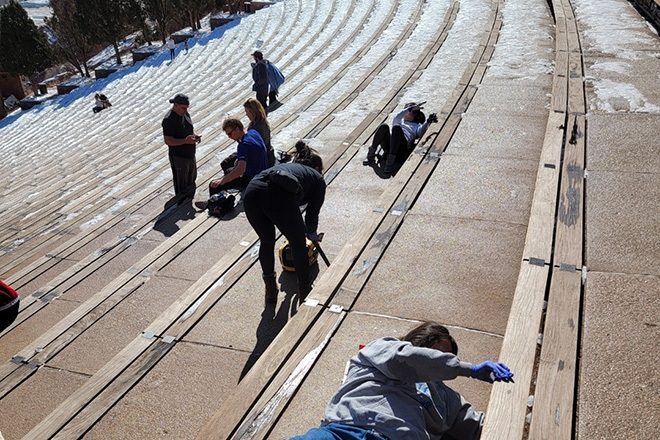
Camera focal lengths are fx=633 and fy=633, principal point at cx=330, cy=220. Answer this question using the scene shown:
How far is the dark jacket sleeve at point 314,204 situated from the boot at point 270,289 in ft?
1.76

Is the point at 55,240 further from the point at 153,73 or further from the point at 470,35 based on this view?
the point at 153,73

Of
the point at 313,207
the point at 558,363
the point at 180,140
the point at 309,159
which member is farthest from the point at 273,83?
the point at 558,363

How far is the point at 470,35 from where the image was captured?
15336 millimetres

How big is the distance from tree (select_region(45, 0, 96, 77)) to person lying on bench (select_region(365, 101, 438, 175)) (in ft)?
84.2

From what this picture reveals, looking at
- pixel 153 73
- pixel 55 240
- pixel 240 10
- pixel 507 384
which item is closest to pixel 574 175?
pixel 507 384

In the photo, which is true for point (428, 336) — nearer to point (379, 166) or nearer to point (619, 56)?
point (379, 166)

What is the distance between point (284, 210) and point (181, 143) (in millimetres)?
3886

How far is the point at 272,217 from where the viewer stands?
496 cm

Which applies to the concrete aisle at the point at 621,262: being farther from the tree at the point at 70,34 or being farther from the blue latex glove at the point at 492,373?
the tree at the point at 70,34

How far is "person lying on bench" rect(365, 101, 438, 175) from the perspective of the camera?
26.6 ft

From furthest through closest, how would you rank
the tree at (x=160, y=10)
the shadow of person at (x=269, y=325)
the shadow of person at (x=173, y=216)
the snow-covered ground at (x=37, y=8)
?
the snow-covered ground at (x=37, y=8), the tree at (x=160, y=10), the shadow of person at (x=173, y=216), the shadow of person at (x=269, y=325)

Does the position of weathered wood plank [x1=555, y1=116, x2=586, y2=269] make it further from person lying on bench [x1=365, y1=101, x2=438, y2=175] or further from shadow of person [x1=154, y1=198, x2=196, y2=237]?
shadow of person [x1=154, y1=198, x2=196, y2=237]

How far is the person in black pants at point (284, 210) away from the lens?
4.91m

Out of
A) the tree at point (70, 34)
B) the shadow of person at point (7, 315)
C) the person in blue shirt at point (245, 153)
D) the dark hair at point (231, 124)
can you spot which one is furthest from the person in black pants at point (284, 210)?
the tree at point (70, 34)
